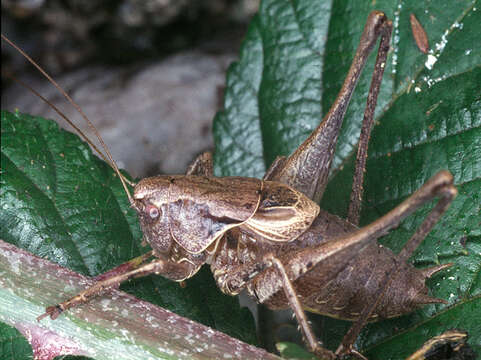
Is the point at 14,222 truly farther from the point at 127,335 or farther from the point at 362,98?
the point at 362,98

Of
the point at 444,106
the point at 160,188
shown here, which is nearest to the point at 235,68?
the point at 160,188

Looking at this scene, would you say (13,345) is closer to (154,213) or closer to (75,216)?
(75,216)

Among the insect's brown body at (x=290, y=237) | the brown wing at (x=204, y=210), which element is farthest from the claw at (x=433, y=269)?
the brown wing at (x=204, y=210)

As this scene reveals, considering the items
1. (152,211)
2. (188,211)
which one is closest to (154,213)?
(152,211)

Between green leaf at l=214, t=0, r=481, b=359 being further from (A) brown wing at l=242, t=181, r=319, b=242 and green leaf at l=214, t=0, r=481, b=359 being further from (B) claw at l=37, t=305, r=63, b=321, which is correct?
(B) claw at l=37, t=305, r=63, b=321

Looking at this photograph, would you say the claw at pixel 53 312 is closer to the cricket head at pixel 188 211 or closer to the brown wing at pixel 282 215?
the cricket head at pixel 188 211

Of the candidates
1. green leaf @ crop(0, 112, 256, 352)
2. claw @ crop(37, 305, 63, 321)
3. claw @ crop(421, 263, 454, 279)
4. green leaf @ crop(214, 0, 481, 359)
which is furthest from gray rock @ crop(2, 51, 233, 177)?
claw @ crop(421, 263, 454, 279)
